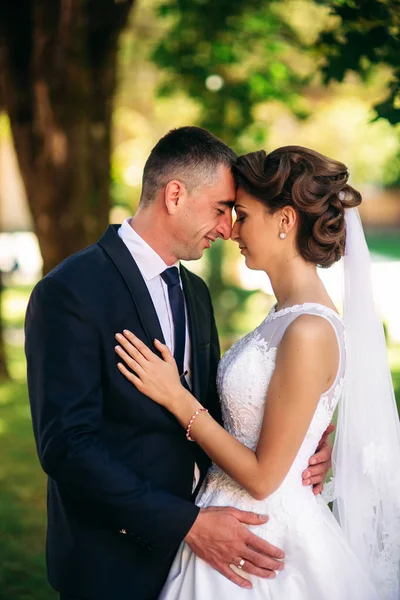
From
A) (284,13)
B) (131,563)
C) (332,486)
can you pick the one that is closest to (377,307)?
(332,486)

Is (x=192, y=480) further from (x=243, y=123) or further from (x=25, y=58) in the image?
(x=243, y=123)

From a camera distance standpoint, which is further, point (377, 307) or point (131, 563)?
point (377, 307)

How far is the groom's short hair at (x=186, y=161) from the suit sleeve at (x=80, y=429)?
645mm

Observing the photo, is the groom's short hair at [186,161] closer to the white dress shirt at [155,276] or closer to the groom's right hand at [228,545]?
the white dress shirt at [155,276]

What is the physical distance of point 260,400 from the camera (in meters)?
2.82

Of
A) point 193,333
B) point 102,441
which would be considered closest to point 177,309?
point 193,333

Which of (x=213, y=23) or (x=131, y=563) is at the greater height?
(x=213, y=23)

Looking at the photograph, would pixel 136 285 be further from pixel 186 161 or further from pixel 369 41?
Result: pixel 369 41

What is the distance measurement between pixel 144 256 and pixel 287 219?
1.88 feet

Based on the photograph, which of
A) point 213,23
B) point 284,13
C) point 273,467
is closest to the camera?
point 273,467

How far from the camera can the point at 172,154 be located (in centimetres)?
302

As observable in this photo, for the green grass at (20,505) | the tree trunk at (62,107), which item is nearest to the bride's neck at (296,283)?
the green grass at (20,505)

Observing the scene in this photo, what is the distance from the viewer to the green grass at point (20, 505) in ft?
16.7

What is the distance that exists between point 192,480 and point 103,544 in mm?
419
